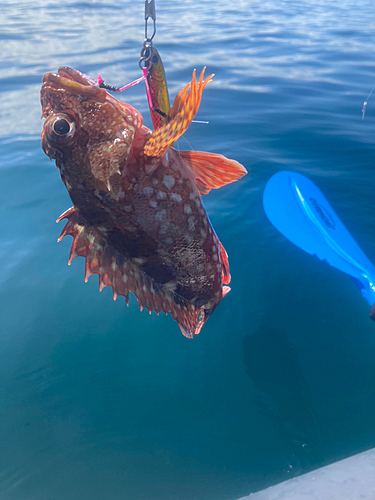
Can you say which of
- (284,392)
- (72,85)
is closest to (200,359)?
(284,392)

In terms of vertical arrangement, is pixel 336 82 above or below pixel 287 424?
above

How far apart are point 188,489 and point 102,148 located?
121 inches

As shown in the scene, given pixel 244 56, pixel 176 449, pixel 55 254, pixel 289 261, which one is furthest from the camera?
pixel 244 56

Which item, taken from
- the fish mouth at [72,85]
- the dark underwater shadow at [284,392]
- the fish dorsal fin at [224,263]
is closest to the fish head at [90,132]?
the fish mouth at [72,85]

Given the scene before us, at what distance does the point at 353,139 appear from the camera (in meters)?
7.58

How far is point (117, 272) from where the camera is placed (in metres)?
2.69

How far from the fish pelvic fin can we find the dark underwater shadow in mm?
1340

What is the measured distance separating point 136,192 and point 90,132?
501 millimetres

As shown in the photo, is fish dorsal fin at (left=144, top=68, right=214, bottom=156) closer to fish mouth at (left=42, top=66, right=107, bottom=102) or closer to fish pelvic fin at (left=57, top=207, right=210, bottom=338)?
fish mouth at (left=42, top=66, right=107, bottom=102)

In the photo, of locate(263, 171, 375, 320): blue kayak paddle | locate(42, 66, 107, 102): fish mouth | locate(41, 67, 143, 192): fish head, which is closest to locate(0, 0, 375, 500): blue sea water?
locate(263, 171, 375, 320): blue kayak paddle

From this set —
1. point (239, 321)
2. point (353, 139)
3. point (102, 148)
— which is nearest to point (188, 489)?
point (239, 321)

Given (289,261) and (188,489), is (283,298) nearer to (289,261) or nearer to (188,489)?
(289,261)

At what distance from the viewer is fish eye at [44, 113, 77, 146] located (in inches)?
85.0

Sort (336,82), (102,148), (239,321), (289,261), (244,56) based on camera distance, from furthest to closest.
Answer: (244,56)
(336,82)
(289,261)
(239,321)
(102,148)
